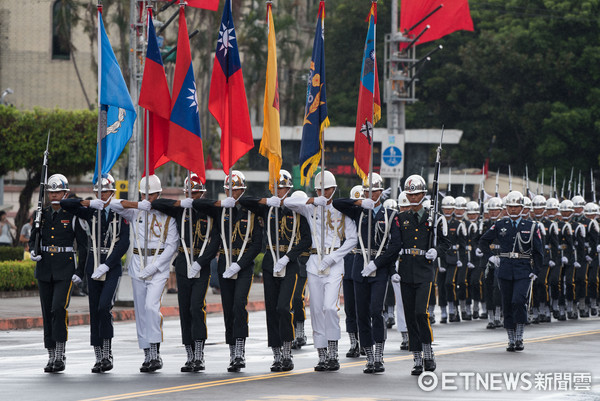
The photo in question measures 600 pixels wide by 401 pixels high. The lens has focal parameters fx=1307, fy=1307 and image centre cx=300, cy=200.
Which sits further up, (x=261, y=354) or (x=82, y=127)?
A: (x=82, y=127)

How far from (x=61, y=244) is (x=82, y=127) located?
21.8 m

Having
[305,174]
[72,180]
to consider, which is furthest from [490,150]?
[305,174]

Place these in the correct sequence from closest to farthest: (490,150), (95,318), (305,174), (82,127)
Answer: (95,318)
(305,174)
(82,127)
(490,150)

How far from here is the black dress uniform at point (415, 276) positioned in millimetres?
14547

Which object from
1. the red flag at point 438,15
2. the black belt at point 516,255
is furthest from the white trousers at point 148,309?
the red flag at point 438,15

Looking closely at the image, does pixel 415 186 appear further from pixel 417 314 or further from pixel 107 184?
pixel 107 184

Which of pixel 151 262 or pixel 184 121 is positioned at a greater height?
pixel 184 121

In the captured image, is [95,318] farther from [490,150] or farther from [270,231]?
[490,150]

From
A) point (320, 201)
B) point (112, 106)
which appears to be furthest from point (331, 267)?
point (112, 106)

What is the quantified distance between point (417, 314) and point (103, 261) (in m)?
3.62

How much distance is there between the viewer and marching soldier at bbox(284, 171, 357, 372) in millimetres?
14758

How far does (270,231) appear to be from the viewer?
49.5 feet

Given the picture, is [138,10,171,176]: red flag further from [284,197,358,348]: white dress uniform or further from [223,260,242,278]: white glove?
[284,197,358,348]: white dress uniform

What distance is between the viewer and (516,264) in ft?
61.5
